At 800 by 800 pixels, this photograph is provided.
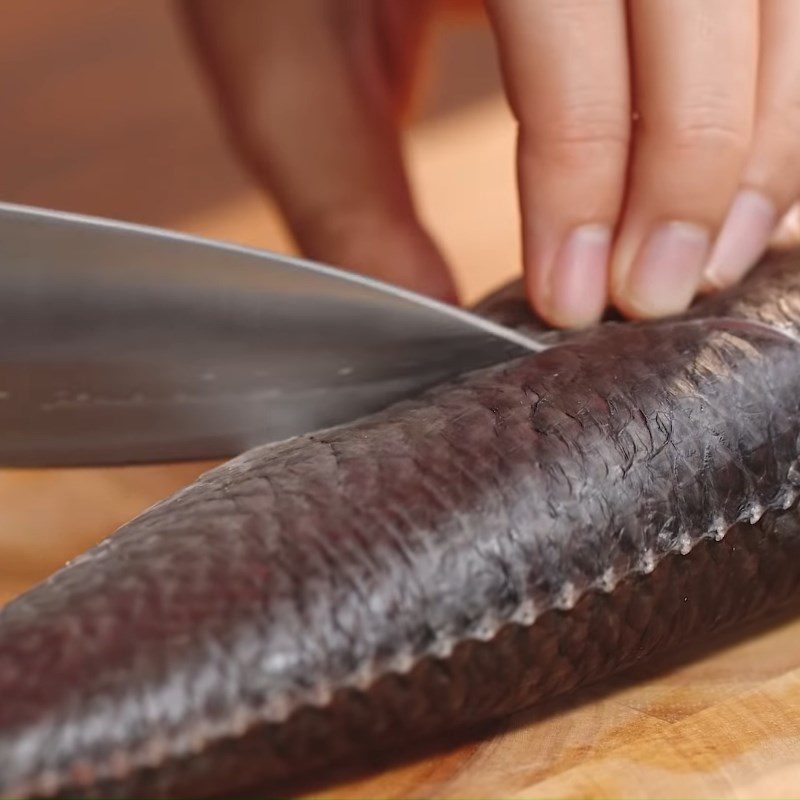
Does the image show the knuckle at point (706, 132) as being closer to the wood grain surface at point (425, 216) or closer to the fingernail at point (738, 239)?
the fingernail at point (738, 239)

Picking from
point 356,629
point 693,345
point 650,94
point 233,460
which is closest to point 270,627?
point 356,629

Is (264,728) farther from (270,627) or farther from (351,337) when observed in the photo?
(351,337)

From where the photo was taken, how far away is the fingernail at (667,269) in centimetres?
166

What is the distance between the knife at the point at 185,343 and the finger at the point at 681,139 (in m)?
0.23

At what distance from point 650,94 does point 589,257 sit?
23 cm

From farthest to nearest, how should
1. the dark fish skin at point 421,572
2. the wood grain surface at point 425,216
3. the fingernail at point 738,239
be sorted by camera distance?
the fingernail at point 738,239, the wood grain surface at point 425,216, the dark fish skin at point 421,572

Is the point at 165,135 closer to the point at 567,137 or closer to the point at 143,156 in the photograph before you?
the point at 143,156

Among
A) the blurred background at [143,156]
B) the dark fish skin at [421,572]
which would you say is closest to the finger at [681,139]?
the dark fish skin at [421,572]

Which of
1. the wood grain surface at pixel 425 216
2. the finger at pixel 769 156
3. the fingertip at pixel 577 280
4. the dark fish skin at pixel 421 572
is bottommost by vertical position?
the wood grain surface at pixel 425 216

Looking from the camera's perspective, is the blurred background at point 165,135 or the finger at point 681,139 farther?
the blurred background at point 165,135

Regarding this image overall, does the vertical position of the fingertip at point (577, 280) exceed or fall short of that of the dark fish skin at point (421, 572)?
it exceeds it

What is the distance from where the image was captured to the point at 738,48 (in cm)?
162

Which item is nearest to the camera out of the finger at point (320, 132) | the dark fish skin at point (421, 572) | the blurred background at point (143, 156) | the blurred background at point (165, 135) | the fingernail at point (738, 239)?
the dark fish skin at point (421, 572)

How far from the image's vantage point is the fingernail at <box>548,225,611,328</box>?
1674 mm
